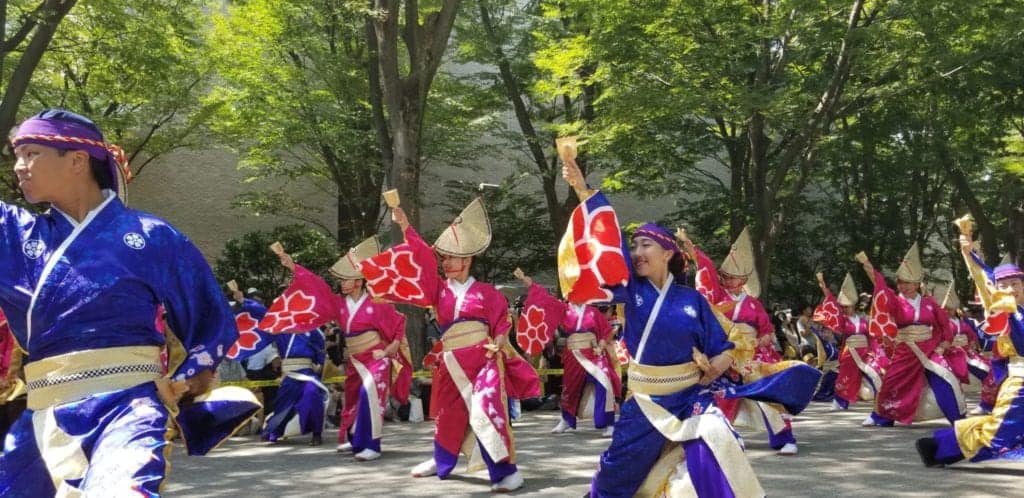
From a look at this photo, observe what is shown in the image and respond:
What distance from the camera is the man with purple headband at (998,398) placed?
7116mm

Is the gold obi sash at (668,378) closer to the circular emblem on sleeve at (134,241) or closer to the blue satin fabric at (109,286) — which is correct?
the blue satin fabric at (109,286)

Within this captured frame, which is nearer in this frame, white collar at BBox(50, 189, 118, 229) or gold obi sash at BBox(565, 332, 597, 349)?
white collar at BBox(50, 189, 118, 229)

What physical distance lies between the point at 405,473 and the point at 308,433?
3.17m

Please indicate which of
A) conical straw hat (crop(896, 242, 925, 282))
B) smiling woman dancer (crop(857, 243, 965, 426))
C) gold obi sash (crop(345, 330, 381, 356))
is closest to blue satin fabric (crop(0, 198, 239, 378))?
gold obi sash (crop(345, 330, 381, 356))

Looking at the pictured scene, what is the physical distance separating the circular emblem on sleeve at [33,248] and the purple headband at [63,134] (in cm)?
31

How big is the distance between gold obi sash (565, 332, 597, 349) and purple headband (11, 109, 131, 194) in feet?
27.0

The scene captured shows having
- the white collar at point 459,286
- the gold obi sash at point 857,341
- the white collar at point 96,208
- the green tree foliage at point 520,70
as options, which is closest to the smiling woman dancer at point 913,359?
the gold obi sash at point 857,341

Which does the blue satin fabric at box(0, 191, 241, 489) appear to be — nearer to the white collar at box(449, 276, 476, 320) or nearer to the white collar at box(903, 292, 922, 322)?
the white collar at box(449, 276, 476, 320)

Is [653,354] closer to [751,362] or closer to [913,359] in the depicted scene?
[751,362]

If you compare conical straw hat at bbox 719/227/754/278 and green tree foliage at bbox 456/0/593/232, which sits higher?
green tree foliage at bbox 456/0/593/232

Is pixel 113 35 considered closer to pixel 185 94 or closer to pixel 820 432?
pixel 185 94

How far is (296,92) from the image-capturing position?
57.8 feet

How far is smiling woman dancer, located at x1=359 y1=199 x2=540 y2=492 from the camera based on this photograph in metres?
7.36

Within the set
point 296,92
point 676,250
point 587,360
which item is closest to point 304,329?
point 587,360
